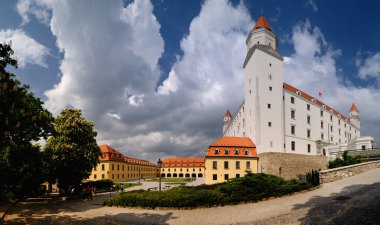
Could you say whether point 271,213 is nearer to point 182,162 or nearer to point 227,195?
point 227,195

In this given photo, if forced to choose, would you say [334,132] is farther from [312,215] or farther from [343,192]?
[312,215]

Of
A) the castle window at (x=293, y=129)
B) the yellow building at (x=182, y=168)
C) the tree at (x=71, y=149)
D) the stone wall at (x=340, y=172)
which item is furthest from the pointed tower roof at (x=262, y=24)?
the yellow building at (x=182, y=168)

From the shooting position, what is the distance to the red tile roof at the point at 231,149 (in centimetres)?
4703

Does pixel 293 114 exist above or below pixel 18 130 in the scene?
above

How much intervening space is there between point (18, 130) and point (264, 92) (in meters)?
42.8

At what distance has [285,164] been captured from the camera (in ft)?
153

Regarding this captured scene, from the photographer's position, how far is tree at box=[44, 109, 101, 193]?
27.7 meters

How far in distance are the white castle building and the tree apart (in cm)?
3014

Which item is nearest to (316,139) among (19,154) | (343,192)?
(343,192)

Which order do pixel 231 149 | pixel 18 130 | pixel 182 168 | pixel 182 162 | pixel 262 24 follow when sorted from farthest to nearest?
1. pixel 182 162
2. pixel 182 168
3. pixel 262 24
4. pixel 231 149
5. pixel 18 130

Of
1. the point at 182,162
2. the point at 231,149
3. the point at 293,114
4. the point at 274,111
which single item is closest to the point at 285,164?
the point at 231,149

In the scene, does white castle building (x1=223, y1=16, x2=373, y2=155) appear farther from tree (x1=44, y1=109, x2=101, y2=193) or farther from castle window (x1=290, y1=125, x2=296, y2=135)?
tree (x1=44, y1=109, x2=101, y2=193)

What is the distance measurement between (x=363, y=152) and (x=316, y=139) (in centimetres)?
1369

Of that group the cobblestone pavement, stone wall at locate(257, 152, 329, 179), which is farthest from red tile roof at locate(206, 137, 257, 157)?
the cobblestone pavement
